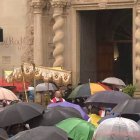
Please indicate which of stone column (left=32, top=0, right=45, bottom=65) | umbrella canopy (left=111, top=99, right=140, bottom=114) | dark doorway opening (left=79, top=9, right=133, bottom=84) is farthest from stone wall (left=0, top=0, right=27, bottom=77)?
umbrella canopy (left=111, top=99, right=140, bottom=114)

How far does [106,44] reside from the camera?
24828mm

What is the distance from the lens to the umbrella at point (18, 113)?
8.85 m

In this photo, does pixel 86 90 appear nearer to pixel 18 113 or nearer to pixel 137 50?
pixel 18 113

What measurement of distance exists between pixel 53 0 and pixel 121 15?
3.80 meters

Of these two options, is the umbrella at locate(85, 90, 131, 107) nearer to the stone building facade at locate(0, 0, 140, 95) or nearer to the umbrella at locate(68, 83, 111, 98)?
the umbrella at locate(68, 83, 111, 98)

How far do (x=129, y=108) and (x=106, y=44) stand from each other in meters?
15.7

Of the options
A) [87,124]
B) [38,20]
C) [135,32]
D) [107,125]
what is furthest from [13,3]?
[107,125]

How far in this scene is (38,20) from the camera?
22359 millimetres

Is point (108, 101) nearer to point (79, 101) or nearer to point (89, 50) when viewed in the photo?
point (79, 101)

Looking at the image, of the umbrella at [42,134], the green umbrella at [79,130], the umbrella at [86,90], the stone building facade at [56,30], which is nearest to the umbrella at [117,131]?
the umbrella at [42,134]

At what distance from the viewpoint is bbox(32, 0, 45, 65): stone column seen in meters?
22.3

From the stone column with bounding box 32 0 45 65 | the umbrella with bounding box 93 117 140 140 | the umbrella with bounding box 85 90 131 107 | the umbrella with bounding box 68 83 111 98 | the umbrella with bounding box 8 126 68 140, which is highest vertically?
the stone column with bounding box 32 0 45 65

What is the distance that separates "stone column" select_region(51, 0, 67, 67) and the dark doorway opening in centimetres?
135

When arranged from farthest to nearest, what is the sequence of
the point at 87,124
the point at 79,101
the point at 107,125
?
1. the point at 79,101
2. the point at 87,124
3. the point at 107,125
